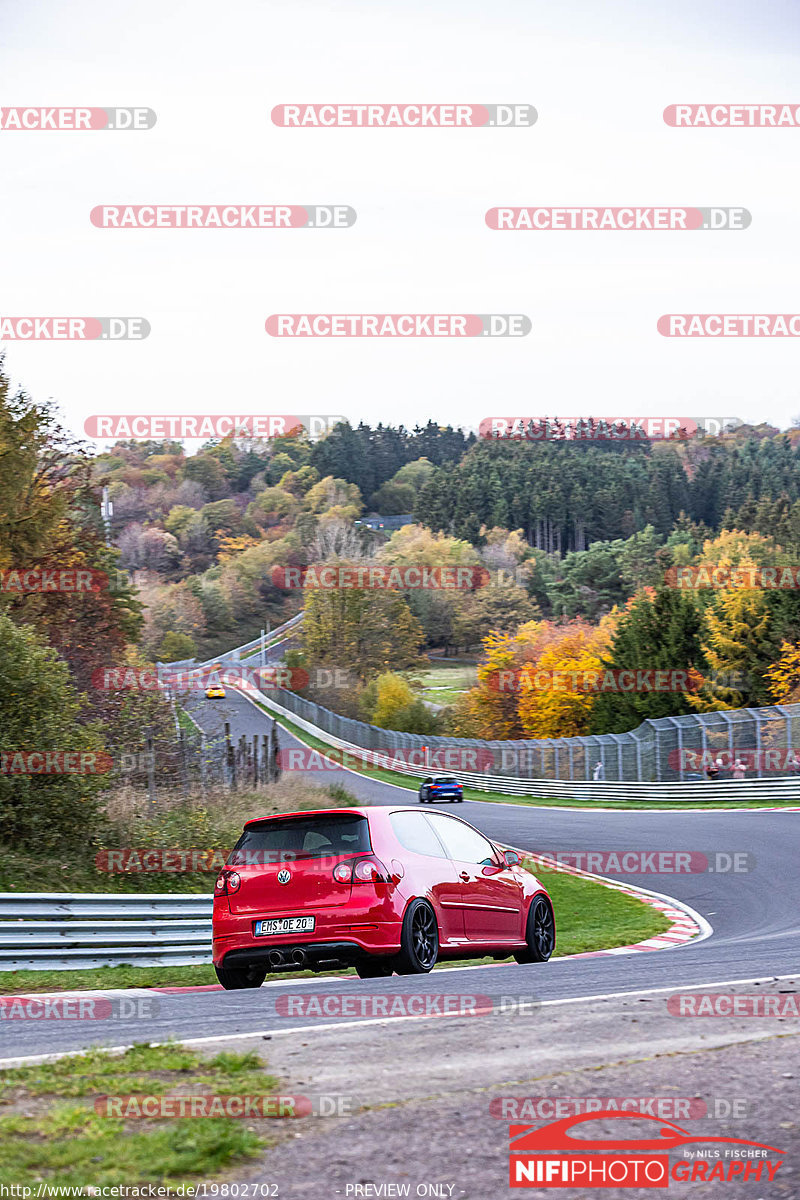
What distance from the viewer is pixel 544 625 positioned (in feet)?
261

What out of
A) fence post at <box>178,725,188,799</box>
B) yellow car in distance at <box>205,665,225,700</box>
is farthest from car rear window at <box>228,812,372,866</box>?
yellow car in distance at <box>205,665,225,700</box>

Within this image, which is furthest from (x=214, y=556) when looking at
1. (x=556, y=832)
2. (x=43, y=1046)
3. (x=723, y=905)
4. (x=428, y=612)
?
(x=43, y=1046)

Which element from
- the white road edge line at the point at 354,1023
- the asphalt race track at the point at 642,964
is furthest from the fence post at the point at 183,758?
the white road edge line at the point at 354,1023

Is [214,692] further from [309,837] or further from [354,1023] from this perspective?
[354,1023]

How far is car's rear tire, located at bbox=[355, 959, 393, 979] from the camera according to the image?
31.6 ft

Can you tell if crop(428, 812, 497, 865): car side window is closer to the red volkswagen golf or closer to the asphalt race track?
the red volkswagen golf

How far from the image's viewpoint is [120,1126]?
4703 mm

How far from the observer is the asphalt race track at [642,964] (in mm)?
7504

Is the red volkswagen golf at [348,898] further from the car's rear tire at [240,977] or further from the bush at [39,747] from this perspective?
the bush at [39,747]

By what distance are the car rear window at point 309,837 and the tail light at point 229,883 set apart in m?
0.11

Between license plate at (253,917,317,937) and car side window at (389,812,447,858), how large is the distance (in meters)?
0.98

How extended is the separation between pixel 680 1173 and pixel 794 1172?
1.22 ft

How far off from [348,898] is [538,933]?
2850 mm

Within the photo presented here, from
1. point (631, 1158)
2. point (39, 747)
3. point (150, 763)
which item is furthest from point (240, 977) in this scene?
point (150, 763)
